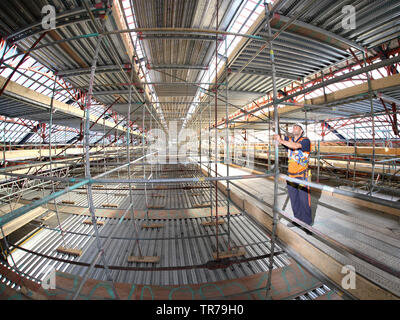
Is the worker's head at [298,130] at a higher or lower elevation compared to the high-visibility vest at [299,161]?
higher

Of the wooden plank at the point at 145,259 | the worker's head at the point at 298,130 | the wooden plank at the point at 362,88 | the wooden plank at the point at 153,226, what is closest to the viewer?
the worker's head at the point at 298,130

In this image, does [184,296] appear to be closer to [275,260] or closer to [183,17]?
[275,260]

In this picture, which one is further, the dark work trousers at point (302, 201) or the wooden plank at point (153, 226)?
the wooden plank at point (153, 226)

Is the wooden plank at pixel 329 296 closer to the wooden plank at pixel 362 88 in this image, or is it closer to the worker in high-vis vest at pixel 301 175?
the worker in high-vis vest at pixel 301 175

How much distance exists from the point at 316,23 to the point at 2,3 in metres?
5.57

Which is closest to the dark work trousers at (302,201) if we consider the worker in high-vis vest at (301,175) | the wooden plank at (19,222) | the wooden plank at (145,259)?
the worker in high-vis vest at (301,175)

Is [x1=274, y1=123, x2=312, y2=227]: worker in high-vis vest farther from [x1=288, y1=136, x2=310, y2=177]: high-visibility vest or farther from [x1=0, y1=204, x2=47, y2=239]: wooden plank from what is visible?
[x1=0, y1=204, x2=47, y2=239]: wooden plank

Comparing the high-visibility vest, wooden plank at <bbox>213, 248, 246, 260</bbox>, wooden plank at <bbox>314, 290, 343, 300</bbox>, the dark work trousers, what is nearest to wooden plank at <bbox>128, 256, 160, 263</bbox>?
wooden plank at <bbox>213, 248, 246, 260</bbox>

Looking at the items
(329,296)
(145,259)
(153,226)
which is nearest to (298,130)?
(329,296)

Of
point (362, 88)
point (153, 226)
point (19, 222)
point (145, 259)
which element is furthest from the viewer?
point (19, 222)

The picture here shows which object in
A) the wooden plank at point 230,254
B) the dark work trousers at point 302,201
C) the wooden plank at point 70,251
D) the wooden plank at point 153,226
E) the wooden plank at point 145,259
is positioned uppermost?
the dark work trousers at point 302,201

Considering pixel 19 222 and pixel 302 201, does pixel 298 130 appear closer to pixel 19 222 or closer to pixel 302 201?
pixel 302 201

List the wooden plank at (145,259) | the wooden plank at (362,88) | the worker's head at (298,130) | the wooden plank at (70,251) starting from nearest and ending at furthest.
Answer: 1. the worker's head at (298,130)
2. the wooden plank at (362,88)
3. the wooden plank at (145,259)
4. the wooden plank at (70,251)

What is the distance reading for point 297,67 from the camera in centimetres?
475
